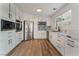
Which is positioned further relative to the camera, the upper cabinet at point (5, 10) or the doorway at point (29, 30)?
the doorway at point (29, 30)

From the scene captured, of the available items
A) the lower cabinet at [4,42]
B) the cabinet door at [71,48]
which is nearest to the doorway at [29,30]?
the lower cabinet at [4,42]

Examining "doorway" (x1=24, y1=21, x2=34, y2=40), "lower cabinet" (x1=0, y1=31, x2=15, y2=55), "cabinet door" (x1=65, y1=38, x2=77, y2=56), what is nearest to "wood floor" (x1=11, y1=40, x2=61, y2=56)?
"lower cabinet" (x1=0, y1=31, x2=15, y2=55)

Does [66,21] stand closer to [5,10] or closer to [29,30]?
[5,10]

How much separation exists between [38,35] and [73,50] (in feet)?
17.7

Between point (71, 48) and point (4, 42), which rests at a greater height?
point (4, 42)

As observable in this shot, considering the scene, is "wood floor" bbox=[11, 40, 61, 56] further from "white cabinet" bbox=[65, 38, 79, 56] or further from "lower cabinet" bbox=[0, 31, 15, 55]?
"white cabinet" bbox=[65, 38, 79, 56]

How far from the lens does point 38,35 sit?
805 cm

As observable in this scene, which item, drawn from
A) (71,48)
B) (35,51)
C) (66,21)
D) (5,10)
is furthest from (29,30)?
(71,48)

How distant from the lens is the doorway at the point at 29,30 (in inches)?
298

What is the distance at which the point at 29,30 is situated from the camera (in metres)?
7.69

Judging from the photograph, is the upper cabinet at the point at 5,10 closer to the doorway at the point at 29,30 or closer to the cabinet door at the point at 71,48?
the cabinet door at the point at 71,48

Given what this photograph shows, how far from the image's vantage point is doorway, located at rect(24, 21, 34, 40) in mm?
7578

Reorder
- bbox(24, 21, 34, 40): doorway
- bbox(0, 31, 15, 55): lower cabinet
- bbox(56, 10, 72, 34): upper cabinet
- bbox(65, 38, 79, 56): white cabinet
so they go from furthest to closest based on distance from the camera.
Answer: bbox(24, 21, 34, 40): doorway
bbox(56, 10, 72, 34): upper cabinet
bbox(0, 31, 15, 55): lower cabinet
bbox(65, 38, 79, 56): white cabinet

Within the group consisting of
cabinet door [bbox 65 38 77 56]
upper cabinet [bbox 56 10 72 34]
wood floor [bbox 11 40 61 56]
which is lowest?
wood floor [bbox 11 40 61 56]
